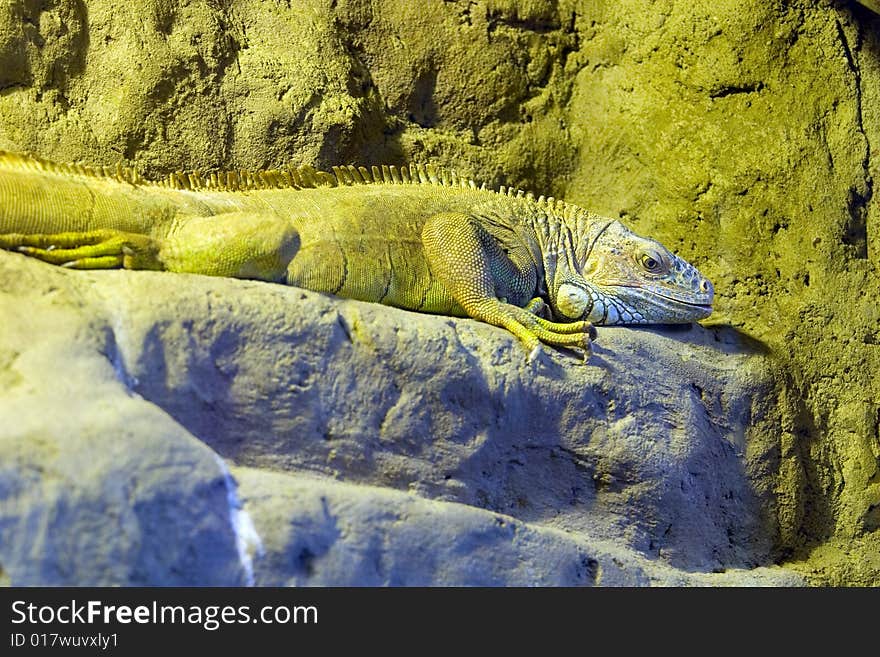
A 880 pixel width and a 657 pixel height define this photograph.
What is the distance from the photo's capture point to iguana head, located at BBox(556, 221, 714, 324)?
7098 millimetres

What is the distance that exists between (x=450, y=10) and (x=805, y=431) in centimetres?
412

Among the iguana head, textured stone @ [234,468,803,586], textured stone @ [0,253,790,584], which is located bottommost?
textured stone @ [234,468,803,586]

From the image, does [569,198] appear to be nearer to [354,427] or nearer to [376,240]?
[376,240]

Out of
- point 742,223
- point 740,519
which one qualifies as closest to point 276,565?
point 740,519

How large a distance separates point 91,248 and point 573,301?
3118 mm

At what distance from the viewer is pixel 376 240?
6.44 meters

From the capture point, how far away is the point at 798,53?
321 inches

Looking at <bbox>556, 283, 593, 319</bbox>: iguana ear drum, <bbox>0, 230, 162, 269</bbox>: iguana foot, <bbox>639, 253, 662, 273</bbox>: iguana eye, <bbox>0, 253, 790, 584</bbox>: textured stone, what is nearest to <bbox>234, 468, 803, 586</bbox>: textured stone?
<bbox>0, 253, 790, 584</bbox>: textured stone

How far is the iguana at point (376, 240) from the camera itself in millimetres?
5449

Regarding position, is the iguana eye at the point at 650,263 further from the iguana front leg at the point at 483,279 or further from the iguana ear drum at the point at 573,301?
the iguana front leg at the point at 483,279

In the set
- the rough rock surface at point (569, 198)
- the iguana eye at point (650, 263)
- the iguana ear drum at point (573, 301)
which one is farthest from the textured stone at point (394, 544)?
the iguana eye at point (650, 263)

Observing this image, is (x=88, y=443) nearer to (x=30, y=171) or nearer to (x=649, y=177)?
(x=30, y=171)

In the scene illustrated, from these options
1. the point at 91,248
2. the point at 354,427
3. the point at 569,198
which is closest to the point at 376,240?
the point at 354,427

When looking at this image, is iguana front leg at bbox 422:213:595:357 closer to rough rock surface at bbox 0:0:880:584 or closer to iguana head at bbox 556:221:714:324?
rough rock surface at bbox 0:0:880:584
